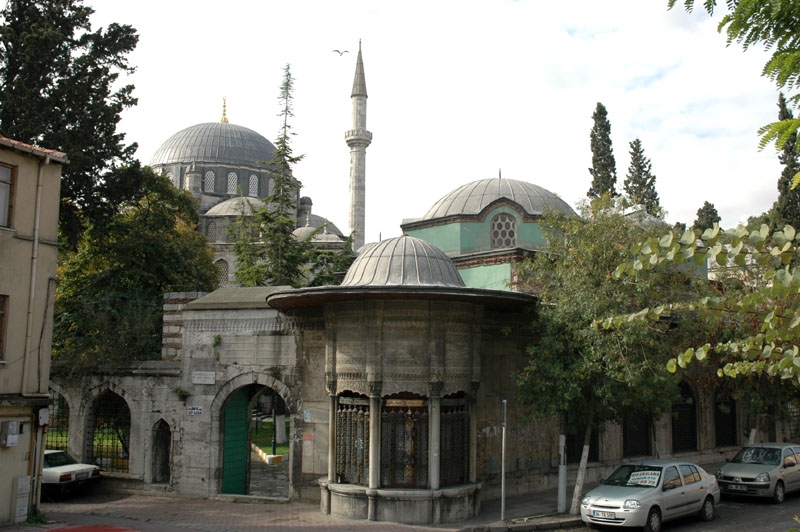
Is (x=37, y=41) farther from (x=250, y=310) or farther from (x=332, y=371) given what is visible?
(x=332, y=371)

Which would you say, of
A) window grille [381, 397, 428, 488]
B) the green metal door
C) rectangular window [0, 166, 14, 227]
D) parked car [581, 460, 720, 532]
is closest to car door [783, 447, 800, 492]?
parked car [581, 460, 720, 532]

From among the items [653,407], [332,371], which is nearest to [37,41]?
[332,371]

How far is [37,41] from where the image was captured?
2097cm

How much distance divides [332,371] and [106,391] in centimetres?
614

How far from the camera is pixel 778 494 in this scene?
16109 millimetres

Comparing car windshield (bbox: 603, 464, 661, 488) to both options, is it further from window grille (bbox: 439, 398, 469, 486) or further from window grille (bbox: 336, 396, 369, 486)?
window grille (bbox: 336, 396, 369, 486)

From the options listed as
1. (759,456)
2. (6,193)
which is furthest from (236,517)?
(759,456)

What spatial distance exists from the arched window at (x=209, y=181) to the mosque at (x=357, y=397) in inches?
1471

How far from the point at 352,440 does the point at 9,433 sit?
6.12 metres

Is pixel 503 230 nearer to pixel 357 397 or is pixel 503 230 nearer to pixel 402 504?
pixel 357 397

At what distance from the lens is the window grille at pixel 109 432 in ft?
56.1

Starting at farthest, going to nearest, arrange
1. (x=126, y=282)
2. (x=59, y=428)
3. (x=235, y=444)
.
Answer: (x=126, y=282)
(x=59, y=428)
(x=235, y=444)

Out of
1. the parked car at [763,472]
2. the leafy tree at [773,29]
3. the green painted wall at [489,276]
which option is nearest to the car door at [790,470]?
the parked car at [763,472]

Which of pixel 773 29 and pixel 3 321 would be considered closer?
pixel 773 29
